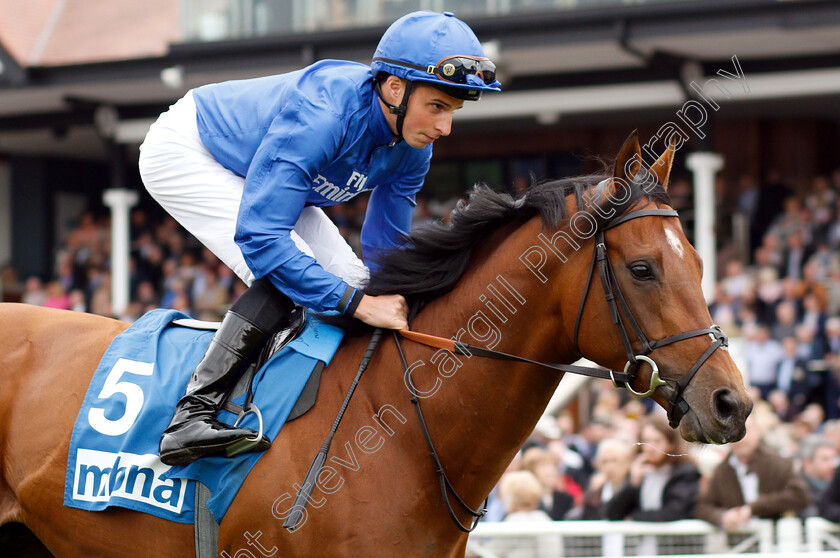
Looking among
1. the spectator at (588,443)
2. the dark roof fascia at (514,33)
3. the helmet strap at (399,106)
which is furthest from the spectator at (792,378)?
the helmet strap at (399,106)

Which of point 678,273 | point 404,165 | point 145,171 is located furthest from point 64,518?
point 678,273

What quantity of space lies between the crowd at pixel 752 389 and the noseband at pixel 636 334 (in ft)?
0.76

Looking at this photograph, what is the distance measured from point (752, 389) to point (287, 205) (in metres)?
5.66

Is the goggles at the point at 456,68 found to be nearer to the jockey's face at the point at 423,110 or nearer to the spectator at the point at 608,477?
the jockey's face at the point at 423,110

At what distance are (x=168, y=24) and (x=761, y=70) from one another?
937 centimetres

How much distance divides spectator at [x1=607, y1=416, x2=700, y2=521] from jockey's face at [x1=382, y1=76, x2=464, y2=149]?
284 cm

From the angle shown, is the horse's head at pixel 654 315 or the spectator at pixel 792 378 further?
the spectator at pixel 792 378

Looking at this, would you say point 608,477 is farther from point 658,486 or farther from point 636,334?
point 636,334

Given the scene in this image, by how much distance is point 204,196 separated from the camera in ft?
9.31

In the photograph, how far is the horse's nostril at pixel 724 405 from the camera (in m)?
2.10

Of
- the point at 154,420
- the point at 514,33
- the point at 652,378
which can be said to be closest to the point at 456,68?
the point at 652,378

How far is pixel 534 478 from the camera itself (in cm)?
536

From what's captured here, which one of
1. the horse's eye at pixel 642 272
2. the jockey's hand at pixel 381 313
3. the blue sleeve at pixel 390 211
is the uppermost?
the horse's eye at pixel 642 272

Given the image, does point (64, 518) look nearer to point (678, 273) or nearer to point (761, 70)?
point (678, 273)
